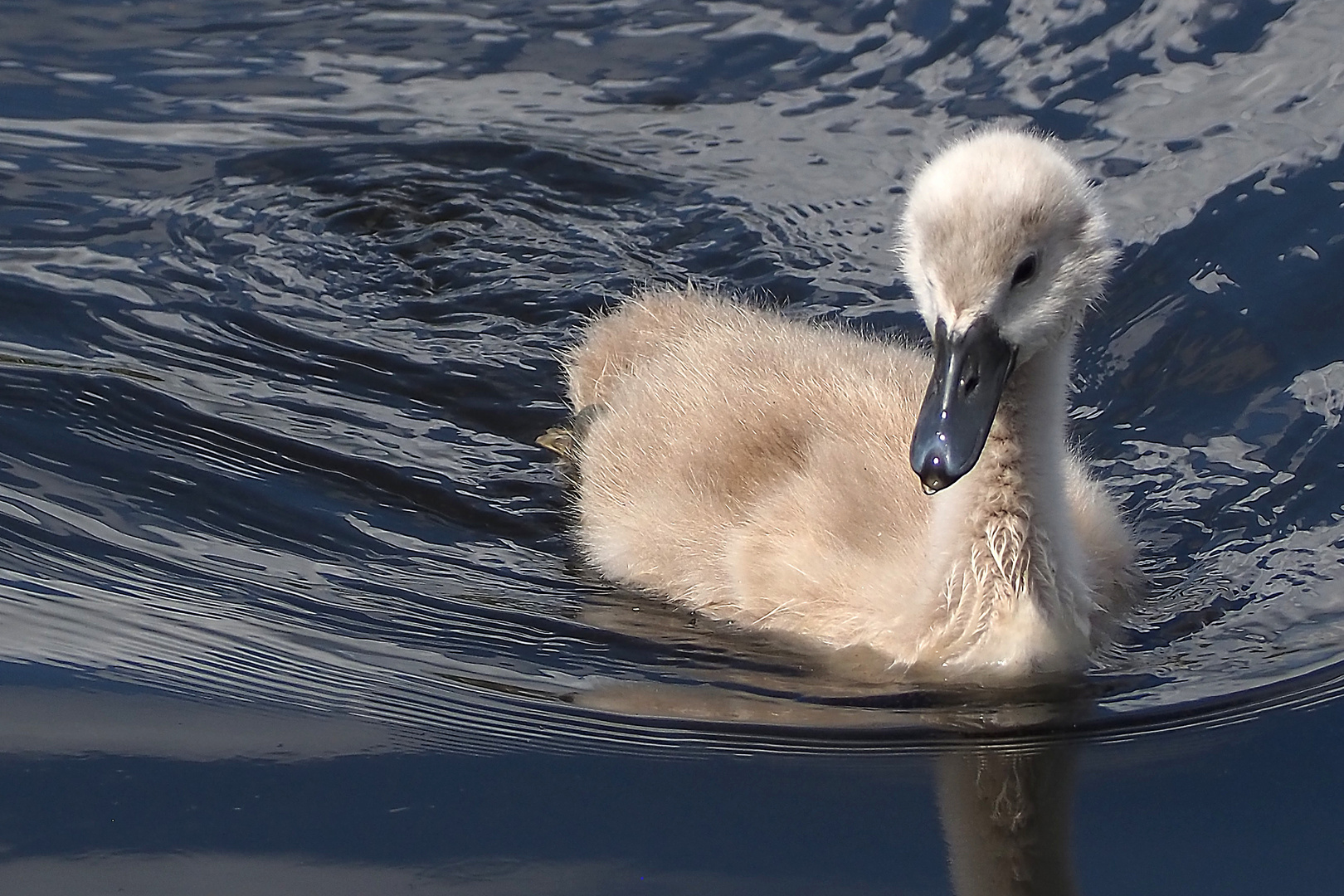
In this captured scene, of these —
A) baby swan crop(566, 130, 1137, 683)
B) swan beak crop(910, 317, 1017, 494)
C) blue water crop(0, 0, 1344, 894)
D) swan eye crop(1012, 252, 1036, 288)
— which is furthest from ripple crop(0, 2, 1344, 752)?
swan eye crop(1012, 252, 1036, 288)

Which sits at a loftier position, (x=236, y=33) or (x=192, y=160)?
(x=236, y=33)

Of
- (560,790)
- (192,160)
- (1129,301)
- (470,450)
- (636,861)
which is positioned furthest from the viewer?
(192,160)

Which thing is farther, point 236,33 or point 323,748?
point 236,33

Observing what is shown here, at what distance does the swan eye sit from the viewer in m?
3.51

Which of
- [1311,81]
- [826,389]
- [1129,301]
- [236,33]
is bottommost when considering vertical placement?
[826,389]

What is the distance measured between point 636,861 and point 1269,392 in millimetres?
2724

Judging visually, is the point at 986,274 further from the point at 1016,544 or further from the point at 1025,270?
the point at 1016,544

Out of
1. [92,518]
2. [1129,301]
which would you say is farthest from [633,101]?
[92,518]

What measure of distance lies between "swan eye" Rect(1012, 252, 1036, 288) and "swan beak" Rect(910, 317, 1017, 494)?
11cm

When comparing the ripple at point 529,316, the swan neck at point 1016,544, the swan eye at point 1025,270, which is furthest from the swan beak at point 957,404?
the ripple at point 529,316

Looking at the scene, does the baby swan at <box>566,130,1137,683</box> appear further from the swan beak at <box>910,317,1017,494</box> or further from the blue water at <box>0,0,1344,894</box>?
the blue water at <box>0,0,1344,894</box>

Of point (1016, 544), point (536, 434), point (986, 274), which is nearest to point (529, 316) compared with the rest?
point (536, 434)

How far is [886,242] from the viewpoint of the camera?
592 centimetres

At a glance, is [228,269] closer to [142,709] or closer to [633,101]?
[633,101]
